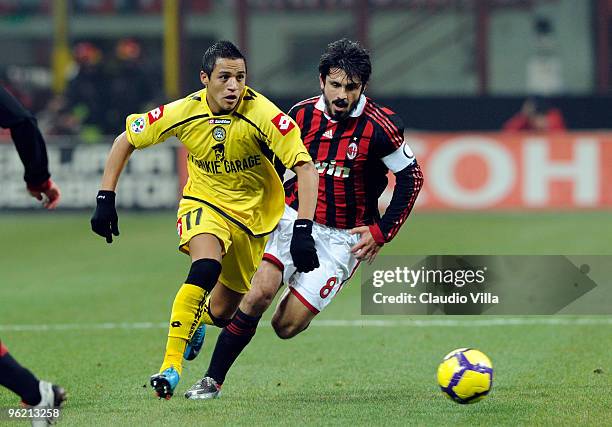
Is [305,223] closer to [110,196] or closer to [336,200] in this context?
[336,200]

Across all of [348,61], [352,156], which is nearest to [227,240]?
[352,156]

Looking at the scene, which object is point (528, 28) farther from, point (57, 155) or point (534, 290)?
point (534, 290)

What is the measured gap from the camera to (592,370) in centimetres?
866

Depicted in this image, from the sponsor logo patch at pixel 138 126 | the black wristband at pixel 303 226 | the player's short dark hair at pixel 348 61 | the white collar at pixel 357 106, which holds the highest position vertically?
the player's short dark hair at pixel 348 61

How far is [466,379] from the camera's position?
735 centimetres

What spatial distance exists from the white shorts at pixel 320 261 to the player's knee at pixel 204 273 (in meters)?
0.56

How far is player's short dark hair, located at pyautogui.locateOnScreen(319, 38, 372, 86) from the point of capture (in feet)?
25.6

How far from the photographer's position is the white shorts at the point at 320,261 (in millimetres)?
8047

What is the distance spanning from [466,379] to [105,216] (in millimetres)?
2113

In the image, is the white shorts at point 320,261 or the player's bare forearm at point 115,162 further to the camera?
the white shorts at point 320,261

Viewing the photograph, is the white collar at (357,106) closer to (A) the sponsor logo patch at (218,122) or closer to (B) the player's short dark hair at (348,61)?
(B) the player's short dark hair at (348,61)

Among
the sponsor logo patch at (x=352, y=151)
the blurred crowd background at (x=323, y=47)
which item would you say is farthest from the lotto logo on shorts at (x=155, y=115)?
the blurred crowd background at (x=323, y=47)

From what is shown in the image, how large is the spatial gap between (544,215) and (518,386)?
Result: 42.5 ft

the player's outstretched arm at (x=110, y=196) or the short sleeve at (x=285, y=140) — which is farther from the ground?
the short sleeve at (x=285, y=140)
